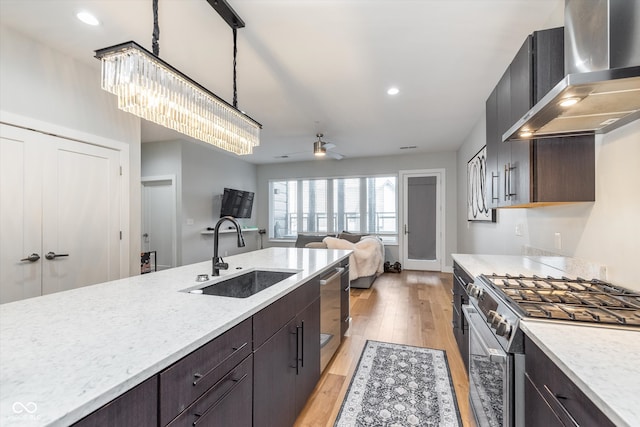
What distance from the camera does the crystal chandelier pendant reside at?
1367 mm

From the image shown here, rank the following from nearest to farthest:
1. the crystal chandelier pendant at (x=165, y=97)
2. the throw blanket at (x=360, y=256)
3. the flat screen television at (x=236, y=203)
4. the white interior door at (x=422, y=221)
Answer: the crystal chandelier pendant at (x=165, y=97) → the throw blanket at (x=360, y=256) → the flat screen television at (x=236, y=203) → the white interior door at (x=422, y=221)

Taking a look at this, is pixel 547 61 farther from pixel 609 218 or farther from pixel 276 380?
pixel 276 380

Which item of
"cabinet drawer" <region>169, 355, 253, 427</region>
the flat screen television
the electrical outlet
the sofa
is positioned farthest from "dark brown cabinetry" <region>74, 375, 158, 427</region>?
the flat screen television

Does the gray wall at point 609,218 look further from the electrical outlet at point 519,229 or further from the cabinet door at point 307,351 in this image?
the cabinet door at point 307,351

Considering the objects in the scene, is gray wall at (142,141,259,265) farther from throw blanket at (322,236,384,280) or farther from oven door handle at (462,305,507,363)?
oven door handle at (462,305,507,363)

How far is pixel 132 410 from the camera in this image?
27.2 inches

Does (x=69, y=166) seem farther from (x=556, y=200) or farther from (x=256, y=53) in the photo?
(x=556, y=200)

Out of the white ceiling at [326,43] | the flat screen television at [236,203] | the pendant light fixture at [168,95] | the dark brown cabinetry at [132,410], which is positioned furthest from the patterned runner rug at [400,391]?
the flat screen television at [236,203]

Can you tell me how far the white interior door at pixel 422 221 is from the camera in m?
6.58

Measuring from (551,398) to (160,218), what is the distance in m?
6.15

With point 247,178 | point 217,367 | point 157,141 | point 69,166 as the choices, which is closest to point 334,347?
point 217,367

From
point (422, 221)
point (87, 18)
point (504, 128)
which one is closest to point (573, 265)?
point (504, 128)

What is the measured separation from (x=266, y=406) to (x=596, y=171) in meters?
2.16

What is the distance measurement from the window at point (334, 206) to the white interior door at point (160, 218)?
9.20 feet
